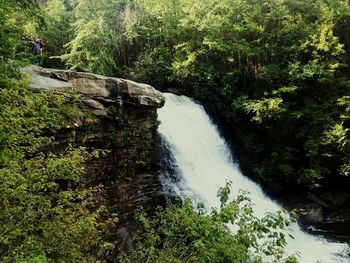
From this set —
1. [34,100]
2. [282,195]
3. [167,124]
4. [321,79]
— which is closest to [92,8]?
[167,124]

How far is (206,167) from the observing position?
12.3 metres

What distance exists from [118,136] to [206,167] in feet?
13.4

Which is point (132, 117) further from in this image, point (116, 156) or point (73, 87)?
point (73, 87)

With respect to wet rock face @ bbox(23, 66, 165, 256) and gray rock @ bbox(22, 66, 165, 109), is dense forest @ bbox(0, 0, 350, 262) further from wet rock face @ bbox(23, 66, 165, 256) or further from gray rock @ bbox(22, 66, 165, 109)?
wet rock face @ bbox(23, 66, 165, 256)

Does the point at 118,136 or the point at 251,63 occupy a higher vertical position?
the point at 251,63

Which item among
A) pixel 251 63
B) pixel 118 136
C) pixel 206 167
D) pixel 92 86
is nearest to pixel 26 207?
pixel 92 86

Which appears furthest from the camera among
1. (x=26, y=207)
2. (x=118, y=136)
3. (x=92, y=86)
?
(x=118, y=136)

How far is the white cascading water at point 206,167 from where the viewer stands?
10.5m

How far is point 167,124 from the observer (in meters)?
12.4

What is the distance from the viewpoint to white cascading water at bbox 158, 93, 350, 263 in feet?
34.6

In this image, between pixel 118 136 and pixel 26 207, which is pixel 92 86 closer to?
pixel 118 136

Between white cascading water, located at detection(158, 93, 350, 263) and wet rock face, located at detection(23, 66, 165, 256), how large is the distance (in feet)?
3.81

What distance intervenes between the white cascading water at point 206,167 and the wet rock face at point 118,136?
116 cm

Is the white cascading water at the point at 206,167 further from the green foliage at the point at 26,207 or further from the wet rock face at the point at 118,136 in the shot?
the green foliage at the point at 26,207
